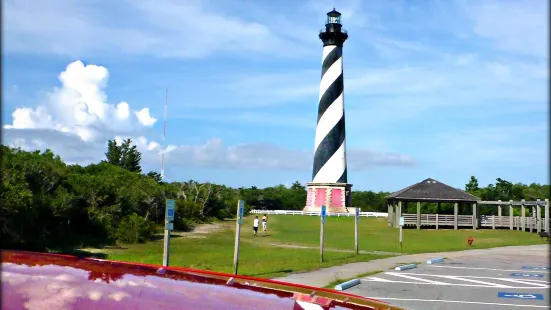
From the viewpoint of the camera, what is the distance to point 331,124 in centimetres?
5566

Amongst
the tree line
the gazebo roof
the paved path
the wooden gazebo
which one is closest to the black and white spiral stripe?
the wooden gazebo

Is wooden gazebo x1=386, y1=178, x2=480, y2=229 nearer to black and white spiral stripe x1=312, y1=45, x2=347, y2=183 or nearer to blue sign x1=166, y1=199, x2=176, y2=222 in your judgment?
black and white spiral stripe x1=312, y1=45, x2=347, y2=183

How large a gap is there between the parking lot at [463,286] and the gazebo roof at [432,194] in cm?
2201

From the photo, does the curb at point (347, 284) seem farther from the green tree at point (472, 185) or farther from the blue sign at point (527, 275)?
the green tree at point (472, 185)

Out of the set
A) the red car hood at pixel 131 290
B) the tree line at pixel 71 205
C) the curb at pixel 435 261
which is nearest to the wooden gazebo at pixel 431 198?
the tree line at pixel 71 205

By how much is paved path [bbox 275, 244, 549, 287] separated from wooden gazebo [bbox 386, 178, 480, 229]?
14303mm

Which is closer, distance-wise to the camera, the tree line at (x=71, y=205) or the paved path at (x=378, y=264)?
the paved path at (x=378, y=264)

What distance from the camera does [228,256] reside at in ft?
65.0

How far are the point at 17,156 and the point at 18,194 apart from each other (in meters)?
4.72

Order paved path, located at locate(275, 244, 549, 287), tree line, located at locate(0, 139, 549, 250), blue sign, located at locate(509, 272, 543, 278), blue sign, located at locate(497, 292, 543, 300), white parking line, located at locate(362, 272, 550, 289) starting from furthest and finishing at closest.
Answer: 1. tree line, located at locate(0, 139, 549, 250)
2. blue sign, located at locate(509, 272, 543, 278)
3. paved path, located at locate(275, 244, 549, 287)
4. white parking line, located at locate(362, 272, 550, 289)
5. blue sign, located at locate(497, 292, 543, 300)

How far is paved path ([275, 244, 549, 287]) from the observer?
1459cm

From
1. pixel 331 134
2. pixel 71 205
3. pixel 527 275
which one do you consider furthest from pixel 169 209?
pixel 331 134

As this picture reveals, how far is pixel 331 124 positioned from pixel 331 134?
974 millimetres

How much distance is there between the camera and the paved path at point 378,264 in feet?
47.9
